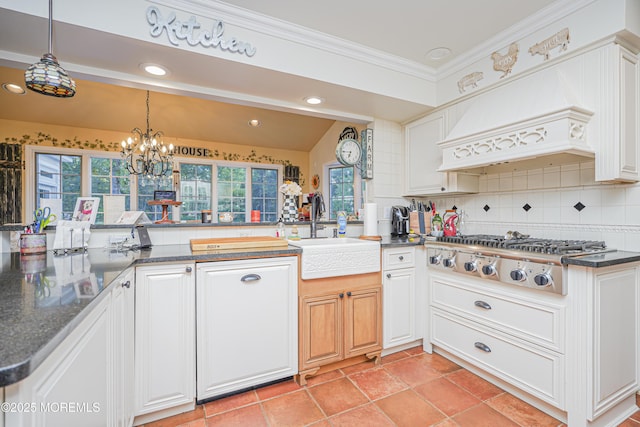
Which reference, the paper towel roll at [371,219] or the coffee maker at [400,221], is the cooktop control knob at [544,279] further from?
the coffee maker at [400,221]

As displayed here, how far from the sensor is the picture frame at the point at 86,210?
6.63ft

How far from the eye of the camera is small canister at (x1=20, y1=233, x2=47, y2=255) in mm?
1668

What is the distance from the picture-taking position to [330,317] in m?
2.04

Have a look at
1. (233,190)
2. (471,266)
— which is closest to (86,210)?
(471,266)

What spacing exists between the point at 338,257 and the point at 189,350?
1044 mm

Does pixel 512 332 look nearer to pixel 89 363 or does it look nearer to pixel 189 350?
pixel 189 350

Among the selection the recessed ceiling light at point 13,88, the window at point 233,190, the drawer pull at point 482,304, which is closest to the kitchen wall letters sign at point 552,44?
the drawer pull at point 482,304

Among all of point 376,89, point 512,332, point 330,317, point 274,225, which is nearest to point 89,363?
point 330,317

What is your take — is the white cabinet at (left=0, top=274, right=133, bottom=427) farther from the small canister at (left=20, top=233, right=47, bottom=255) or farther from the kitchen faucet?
the kitchen faucet

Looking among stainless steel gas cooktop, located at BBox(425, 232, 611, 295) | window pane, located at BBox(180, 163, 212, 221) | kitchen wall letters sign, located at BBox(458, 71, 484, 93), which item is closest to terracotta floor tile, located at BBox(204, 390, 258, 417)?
stainless steel gas cooktop, located at BBox(425, 232, 611, 295)

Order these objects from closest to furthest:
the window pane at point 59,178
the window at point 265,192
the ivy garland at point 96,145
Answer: the ivy garland at point 96,145, the window pane at point 59,178, the window at point 265,192

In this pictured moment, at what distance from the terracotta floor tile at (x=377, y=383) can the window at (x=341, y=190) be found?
3.11 metres

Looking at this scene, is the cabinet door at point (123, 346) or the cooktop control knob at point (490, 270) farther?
the cooktop control knob at point (490, 270)

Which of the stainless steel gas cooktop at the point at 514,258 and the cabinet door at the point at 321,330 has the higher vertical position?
the stainless steel gas cooktop at the point at 514,258
